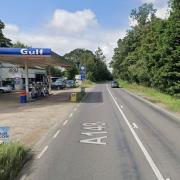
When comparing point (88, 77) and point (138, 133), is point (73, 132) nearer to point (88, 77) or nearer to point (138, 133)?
point (138, 133)

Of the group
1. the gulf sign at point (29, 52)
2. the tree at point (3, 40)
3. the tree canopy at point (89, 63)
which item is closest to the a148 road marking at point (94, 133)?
the gulf sign at point (29, 52)

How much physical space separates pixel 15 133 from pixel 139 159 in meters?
7.48

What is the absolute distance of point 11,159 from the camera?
10.3 m

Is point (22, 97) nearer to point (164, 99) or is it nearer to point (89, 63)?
point (164, 99)

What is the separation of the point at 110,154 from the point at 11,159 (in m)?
3.26

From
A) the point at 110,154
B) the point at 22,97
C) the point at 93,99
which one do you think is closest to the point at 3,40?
the point at 93,99

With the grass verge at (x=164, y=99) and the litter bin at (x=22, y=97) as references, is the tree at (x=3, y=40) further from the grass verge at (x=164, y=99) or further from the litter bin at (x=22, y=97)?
the litter bin at (x=22, y=97)

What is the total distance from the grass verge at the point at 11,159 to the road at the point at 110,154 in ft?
1.00

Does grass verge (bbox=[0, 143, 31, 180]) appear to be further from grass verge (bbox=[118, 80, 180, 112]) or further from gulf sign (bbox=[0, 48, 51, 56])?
gulf sign (bbox=[0, 48, 51, 56])

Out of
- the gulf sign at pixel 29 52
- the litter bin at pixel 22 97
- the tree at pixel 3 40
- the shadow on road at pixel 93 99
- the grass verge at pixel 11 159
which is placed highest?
the tree at pixel 3 40

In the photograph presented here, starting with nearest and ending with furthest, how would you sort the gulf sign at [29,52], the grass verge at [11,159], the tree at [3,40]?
the grass verge at [11,159] → the gulf sign at [29,52] → the tree at [3,40]

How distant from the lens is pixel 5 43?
79.9m

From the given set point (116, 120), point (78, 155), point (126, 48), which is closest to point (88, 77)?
point (126, 48)

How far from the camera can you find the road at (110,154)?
31.9 feet
